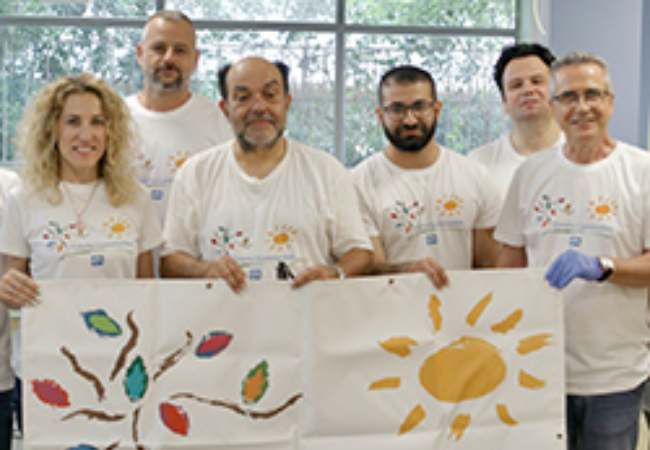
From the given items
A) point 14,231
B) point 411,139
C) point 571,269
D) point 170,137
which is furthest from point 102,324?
point 571,269

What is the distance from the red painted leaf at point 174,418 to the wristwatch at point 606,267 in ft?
4.29

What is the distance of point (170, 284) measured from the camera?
86.8 inches

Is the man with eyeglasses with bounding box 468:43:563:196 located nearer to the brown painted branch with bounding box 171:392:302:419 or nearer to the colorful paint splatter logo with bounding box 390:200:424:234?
the colorful paint splatter logo with bounding box 390:200:424:234

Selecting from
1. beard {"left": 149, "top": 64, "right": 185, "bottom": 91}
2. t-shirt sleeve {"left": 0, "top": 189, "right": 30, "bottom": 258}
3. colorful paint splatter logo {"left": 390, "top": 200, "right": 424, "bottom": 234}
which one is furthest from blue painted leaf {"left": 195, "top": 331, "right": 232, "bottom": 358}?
beard {"left": 149, "top": 64, "right": 185, "bottom": 91}

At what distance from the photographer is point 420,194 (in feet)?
8.96

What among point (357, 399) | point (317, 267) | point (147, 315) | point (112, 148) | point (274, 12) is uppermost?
point (274, 12)

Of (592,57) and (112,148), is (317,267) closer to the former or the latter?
(112,148)

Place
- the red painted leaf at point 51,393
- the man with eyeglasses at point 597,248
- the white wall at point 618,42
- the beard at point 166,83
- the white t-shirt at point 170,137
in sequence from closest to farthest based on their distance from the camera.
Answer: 1. the red painted leaf at point 51,393
2. the man with eyeglasses at point 597,248
3. the white t-shirt at point 170,137
4. the beard at point 166,83
5. the white wall at point 618,42

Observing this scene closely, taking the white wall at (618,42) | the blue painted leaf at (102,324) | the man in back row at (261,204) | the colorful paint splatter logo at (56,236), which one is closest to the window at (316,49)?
the white wall at (618,42)

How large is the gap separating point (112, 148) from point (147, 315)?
602mm

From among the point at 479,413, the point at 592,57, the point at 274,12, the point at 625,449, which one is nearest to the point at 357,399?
the point at 479,413

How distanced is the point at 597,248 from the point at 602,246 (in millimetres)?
16

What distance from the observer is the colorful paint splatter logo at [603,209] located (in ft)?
7.38

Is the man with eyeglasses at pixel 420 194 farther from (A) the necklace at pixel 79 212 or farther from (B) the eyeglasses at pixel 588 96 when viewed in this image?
(A) the necklace at pixel 79 212
